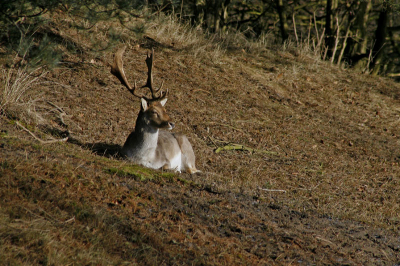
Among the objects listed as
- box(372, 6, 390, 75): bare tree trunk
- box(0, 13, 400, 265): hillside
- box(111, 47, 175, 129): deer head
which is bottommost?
box(0, 13, 400, 265): hillside

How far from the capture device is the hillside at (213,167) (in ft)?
14.9

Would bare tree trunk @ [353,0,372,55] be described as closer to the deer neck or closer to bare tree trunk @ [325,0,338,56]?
bare tree trunk @ [325,0,338,56]

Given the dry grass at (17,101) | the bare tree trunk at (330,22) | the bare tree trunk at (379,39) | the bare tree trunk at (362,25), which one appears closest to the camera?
the dry grass at (17,101)

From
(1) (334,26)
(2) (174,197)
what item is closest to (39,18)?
(2) (174,197)

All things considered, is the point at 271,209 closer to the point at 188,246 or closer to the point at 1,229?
the point at 188,246

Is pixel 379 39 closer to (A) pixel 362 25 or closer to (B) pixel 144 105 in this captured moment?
(A) pixel 362 25

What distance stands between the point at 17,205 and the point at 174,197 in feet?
6.35

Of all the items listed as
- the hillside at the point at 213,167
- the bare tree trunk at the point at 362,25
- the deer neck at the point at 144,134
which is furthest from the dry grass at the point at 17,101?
the bare tree trunk at the point at 362,25

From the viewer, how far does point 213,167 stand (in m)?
8.78

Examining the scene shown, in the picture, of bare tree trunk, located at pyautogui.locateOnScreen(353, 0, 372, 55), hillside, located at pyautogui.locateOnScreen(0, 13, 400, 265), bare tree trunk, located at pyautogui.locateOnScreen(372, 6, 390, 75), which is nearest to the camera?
hillside, located at pyautogui.locateOnScreen(0, 13, 400, 265)

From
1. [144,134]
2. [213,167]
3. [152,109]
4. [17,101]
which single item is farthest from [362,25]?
[17,101]

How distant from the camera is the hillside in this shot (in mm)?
4535

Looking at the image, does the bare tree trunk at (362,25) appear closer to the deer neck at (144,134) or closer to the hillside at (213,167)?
the hillside at (213,167)

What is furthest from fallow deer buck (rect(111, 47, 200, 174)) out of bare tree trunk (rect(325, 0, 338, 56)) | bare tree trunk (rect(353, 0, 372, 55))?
bare tree trunk (rect(353, 0, 372, 55))
